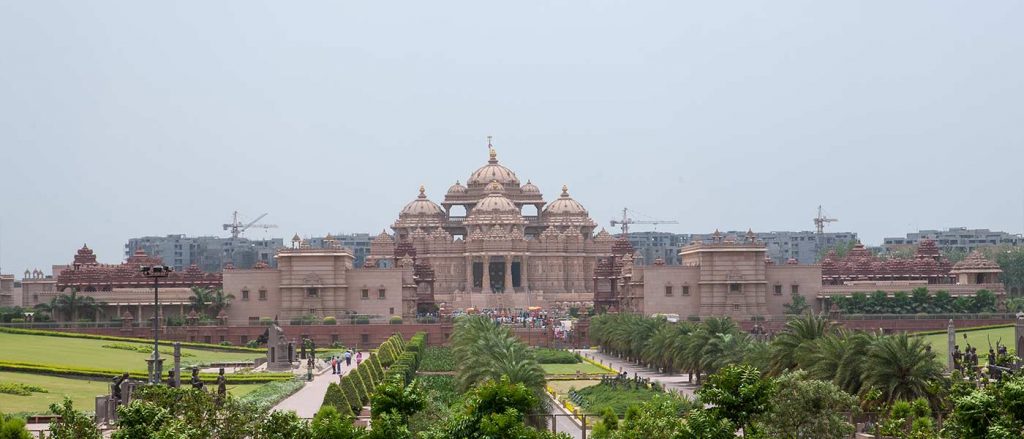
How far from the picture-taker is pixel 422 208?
159 metres

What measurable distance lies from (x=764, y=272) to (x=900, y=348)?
6217 centimetres

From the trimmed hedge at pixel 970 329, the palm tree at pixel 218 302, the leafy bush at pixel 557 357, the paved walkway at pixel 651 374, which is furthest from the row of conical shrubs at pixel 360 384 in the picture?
the trimmed hedge at pixel 970 329

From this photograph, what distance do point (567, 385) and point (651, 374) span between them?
272 inches

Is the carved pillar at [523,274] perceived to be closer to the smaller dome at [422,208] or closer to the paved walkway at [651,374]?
the smaller dome at [422,208]

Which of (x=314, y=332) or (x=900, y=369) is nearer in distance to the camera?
(x=900, y=369)

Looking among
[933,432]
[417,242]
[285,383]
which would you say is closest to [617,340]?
[285,383]

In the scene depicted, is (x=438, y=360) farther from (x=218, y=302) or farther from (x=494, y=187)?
(x=494, y=187)

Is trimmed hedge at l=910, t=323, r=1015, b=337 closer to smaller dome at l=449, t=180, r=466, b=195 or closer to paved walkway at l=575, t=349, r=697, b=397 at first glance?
paved walkway at l=575, t=349, r=697, b=397

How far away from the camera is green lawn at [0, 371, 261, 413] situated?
53.5 m

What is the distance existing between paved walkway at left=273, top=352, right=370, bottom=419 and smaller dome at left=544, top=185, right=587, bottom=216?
81.4m

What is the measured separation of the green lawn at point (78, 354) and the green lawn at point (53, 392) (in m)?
7.41

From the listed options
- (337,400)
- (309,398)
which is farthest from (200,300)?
(337,400)

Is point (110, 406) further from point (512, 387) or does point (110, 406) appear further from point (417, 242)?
point (417, 242)

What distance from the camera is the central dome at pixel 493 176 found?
541 ft
